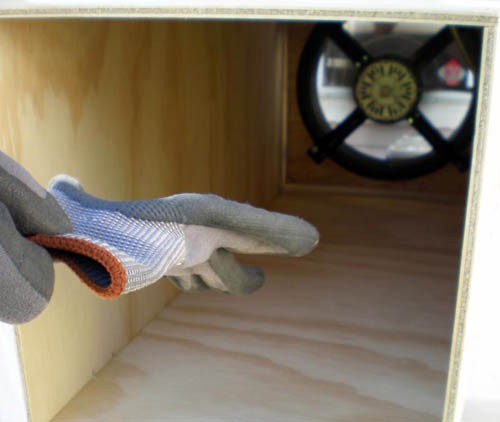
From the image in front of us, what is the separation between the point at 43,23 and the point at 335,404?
606 millimetres

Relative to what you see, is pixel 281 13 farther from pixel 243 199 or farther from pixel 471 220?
pixel 243 199

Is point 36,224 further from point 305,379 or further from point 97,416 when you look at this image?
point 305,379

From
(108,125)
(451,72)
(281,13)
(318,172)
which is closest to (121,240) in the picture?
(281,13)

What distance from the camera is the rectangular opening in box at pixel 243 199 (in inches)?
30.7

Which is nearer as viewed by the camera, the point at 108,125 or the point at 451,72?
the point at 108,125

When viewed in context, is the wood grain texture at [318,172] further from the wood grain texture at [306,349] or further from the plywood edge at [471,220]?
the plywood edge at [471,220]

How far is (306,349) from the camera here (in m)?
0.95

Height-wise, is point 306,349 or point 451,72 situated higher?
point 451,72

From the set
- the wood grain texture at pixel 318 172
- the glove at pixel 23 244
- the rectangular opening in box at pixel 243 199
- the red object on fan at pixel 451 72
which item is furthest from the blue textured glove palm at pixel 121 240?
the red object on fan at pixel 451 72

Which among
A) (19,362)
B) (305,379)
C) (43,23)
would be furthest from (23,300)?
(305,379)

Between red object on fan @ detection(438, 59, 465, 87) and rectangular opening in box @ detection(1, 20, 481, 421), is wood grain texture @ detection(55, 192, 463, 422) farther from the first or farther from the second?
red object on fan @ detection(438, 59, 465, 87)

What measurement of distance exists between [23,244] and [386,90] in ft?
5.31

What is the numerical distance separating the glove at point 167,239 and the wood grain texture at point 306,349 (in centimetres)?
27

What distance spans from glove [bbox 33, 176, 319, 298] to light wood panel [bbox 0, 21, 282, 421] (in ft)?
0.68
